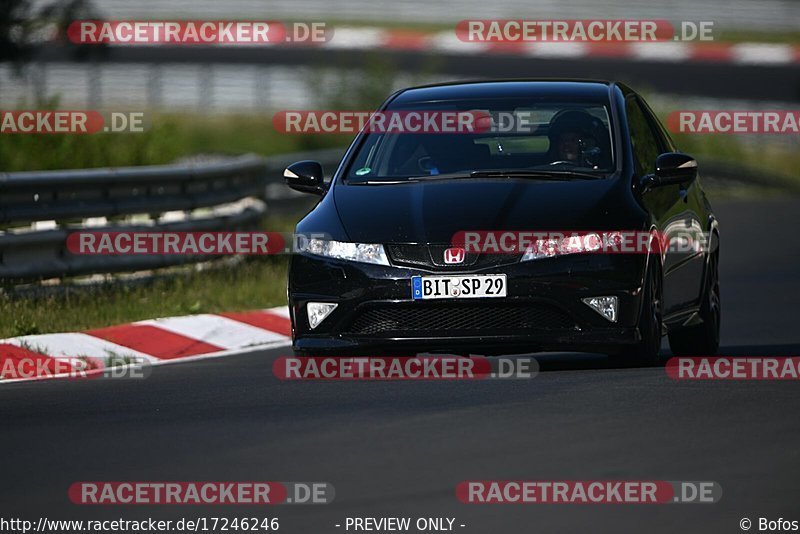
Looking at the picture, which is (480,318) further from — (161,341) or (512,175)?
(161,341)

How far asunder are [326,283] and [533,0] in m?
40.7

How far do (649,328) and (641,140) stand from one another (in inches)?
67.9

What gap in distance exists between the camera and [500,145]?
35.8 feet

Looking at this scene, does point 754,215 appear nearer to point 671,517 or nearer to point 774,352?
point 774,352

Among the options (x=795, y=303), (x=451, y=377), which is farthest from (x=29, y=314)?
(x=795, y=303)

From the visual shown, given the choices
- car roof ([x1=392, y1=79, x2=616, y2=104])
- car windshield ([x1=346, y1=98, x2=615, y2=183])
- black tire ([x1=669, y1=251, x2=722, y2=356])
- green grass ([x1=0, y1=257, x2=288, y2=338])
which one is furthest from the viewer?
green grass ([x1=0, y1=257, x2=288, y2=338])

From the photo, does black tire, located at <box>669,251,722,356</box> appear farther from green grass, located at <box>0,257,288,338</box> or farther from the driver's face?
green grass, located at <box>0,257,288,338</box>

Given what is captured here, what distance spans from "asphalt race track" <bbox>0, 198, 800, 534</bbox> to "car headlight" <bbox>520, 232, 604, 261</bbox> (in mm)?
643

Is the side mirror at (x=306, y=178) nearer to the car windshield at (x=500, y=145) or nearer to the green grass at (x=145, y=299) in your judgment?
the car windshield at (x=500, y=145)

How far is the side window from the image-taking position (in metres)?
10.9

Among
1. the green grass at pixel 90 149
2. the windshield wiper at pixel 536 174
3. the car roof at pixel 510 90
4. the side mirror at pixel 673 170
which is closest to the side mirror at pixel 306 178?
the car roof at pixel 510 90

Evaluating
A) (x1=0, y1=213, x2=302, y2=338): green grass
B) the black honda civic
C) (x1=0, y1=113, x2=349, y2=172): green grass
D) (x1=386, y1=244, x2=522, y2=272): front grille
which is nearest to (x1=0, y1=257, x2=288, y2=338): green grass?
(x1=0, y1=213, x2=302, y2=338): green grass

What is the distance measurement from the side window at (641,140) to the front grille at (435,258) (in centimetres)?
133

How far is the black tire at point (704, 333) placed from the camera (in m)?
11.4
